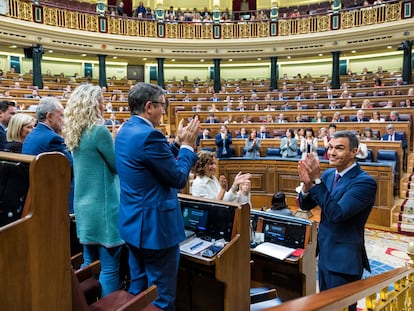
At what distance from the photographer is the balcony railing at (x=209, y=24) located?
1093 centimetres

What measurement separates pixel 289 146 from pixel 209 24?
857 centimetres

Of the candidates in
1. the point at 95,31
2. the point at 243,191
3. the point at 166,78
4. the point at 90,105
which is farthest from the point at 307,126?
the point at 166,78

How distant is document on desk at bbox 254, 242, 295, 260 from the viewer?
7.13 feet

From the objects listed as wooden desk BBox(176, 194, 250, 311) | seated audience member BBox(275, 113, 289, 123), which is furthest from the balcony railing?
wooden desk BBox(176, 194, 250, 311)

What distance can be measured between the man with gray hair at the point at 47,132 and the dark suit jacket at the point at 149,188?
0.52 m

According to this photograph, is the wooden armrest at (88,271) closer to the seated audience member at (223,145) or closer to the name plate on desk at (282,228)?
the name plate on desk at (282,228)

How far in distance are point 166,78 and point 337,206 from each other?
54.4 feet

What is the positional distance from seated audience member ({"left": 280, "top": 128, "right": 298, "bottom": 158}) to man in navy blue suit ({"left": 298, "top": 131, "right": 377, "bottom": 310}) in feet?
15.9

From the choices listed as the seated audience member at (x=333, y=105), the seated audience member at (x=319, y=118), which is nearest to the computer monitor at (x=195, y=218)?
the seated audience member at (x=319, y=118)

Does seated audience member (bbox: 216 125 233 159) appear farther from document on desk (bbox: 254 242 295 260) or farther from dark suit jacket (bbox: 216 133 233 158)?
document on desk (bbox: 254 242 295 260)

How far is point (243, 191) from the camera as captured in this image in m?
2.82

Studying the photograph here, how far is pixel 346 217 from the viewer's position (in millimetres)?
1731

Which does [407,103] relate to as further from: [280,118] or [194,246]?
[194,246]

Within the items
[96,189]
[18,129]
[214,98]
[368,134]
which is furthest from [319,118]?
[96,189]
